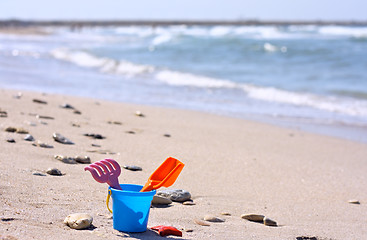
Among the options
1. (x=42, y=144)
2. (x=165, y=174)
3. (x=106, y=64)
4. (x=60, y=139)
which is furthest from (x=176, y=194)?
(x=106, y=64)

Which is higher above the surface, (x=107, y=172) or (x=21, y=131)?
(x=107, y=172)

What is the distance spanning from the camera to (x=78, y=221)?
9.78 feet

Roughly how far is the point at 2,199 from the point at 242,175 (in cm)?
242

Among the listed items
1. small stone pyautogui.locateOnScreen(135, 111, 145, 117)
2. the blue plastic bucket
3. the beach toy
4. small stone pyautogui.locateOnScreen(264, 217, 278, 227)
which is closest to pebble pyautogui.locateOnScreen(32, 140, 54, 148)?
the beach toy

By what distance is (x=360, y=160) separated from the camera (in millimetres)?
6363

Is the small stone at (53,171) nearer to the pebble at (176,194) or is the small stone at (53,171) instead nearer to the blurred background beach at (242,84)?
the pebble at (176,194)

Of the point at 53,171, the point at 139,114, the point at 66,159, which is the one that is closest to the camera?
the point at 53,171

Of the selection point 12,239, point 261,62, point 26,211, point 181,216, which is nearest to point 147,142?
point 181,216

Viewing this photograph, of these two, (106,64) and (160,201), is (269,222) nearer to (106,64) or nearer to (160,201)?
(160,201)

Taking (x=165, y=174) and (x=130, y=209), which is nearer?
(x=130, y=209)

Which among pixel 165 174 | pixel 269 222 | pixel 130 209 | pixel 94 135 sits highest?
pixel 165 174

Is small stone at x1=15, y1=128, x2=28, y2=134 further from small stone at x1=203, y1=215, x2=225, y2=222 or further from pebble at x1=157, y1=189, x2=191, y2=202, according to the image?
small stone at x1=203, y1=215, x2=225, y2=222

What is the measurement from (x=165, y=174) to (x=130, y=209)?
1.15ft

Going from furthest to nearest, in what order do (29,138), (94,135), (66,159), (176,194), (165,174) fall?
(94,135), (29,138), (66,159), (176,194), (165,174)
